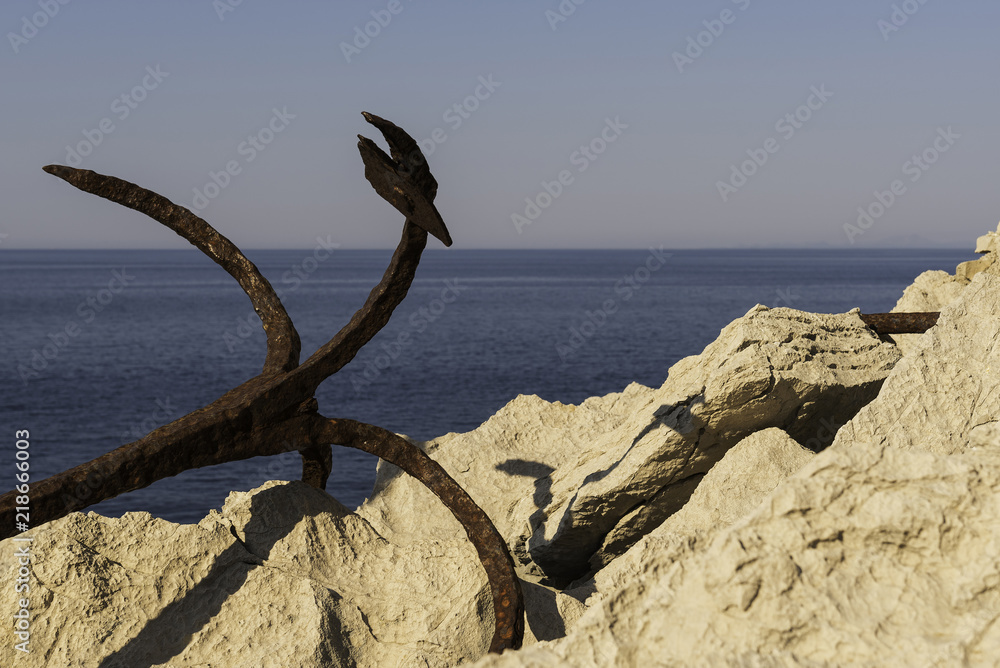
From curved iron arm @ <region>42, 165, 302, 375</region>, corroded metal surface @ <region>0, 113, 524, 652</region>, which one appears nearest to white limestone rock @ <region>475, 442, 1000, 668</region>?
corroded metal surface @ <region>0, 113, 524, 652</region>

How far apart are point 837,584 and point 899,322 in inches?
175

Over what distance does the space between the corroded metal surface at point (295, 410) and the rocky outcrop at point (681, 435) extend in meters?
1.20

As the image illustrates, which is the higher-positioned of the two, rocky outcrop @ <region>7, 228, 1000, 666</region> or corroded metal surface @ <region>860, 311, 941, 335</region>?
corroded metal surface @ <region>860, 311, 941, 335</region>

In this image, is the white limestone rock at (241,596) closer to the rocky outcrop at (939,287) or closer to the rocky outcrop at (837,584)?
the rocky outcrop at (837,584)

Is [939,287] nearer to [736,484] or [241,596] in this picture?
[736,484]

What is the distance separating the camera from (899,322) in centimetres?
592

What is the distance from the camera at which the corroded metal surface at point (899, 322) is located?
19.3 ft

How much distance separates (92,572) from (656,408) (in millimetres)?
3206

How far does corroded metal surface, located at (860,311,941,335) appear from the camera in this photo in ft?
19.3

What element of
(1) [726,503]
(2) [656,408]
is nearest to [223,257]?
(2) [656,408]

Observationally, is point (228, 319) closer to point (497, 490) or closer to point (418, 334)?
point (418, 334)

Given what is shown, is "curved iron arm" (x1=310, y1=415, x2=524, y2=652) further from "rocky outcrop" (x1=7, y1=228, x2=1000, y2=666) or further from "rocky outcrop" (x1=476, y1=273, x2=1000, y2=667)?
"rocky outcrop" (x1=476, y1=273, x2=1000, y2=667)

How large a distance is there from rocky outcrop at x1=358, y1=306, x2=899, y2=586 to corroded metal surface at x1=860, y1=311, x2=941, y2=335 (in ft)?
0.84

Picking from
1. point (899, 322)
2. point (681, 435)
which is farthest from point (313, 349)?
point (681, 435)
